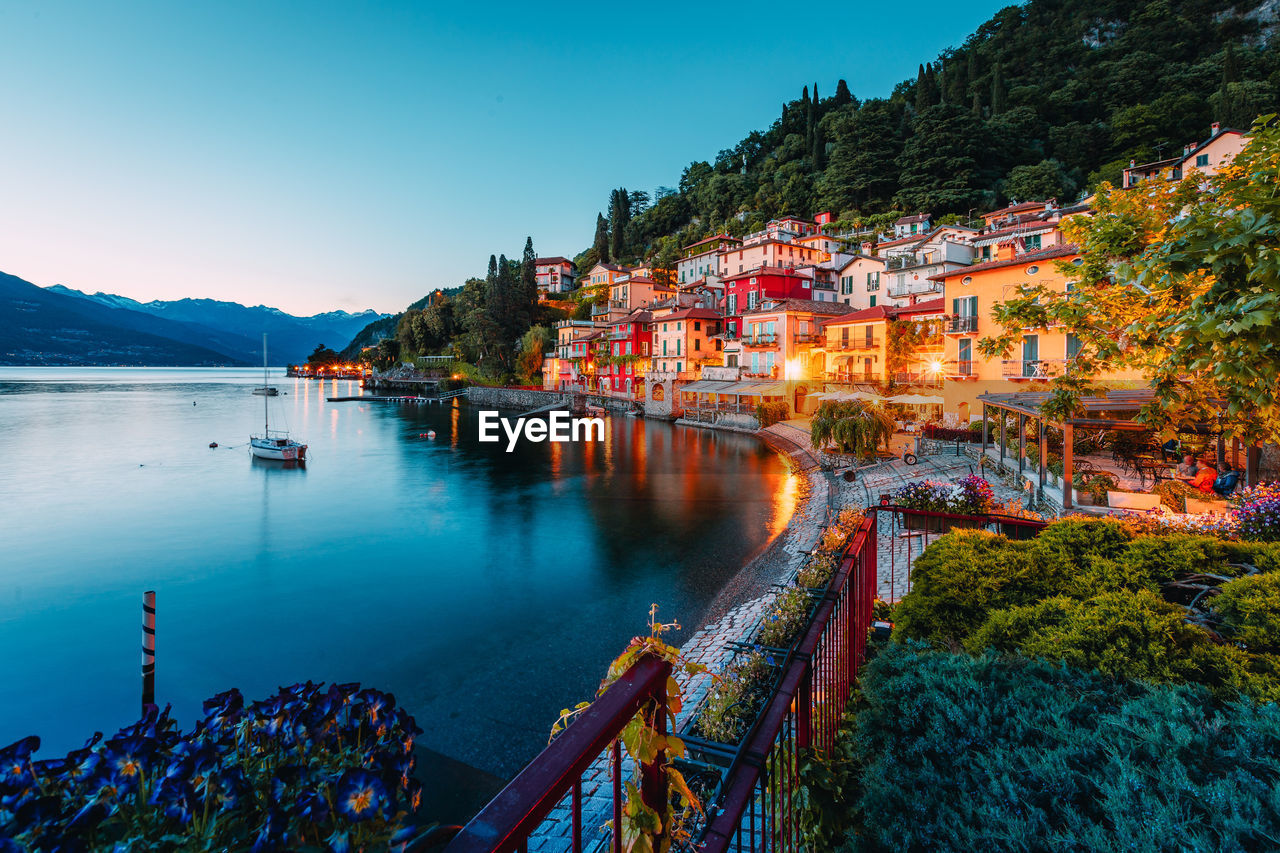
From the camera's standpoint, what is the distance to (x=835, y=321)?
3884 cm

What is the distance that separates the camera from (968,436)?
23031 millimetres

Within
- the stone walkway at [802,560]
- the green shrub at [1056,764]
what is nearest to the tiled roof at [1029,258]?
the stone walkway at [802,560]

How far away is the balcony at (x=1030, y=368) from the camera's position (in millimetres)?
23688

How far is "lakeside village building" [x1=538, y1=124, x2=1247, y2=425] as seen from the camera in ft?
90.6

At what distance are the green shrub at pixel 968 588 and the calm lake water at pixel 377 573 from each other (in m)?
6.19

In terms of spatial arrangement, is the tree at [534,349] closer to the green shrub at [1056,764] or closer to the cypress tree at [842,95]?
the cypress tree at [842,95]

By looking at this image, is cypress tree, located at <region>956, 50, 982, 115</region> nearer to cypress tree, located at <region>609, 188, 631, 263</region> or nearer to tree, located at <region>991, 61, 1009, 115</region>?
tree, located at <region>991, 61, 1009, 115</region>

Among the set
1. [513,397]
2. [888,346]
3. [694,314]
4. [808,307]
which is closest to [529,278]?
[513,397]

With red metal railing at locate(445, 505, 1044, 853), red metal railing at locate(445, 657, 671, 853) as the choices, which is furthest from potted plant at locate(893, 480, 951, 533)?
red metal railing at locate(445, 657, 671, 853)

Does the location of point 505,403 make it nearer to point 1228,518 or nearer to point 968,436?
point 968,436

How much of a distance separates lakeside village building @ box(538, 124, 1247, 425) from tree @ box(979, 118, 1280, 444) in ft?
4.15

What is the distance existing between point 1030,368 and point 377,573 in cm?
2639

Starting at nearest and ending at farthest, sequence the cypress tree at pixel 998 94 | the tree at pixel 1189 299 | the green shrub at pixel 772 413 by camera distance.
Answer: the tree at pixel 1189 299
the green shrub at pixel 772 413
the cypress tree at pixel 998 94

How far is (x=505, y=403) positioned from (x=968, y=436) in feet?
193
